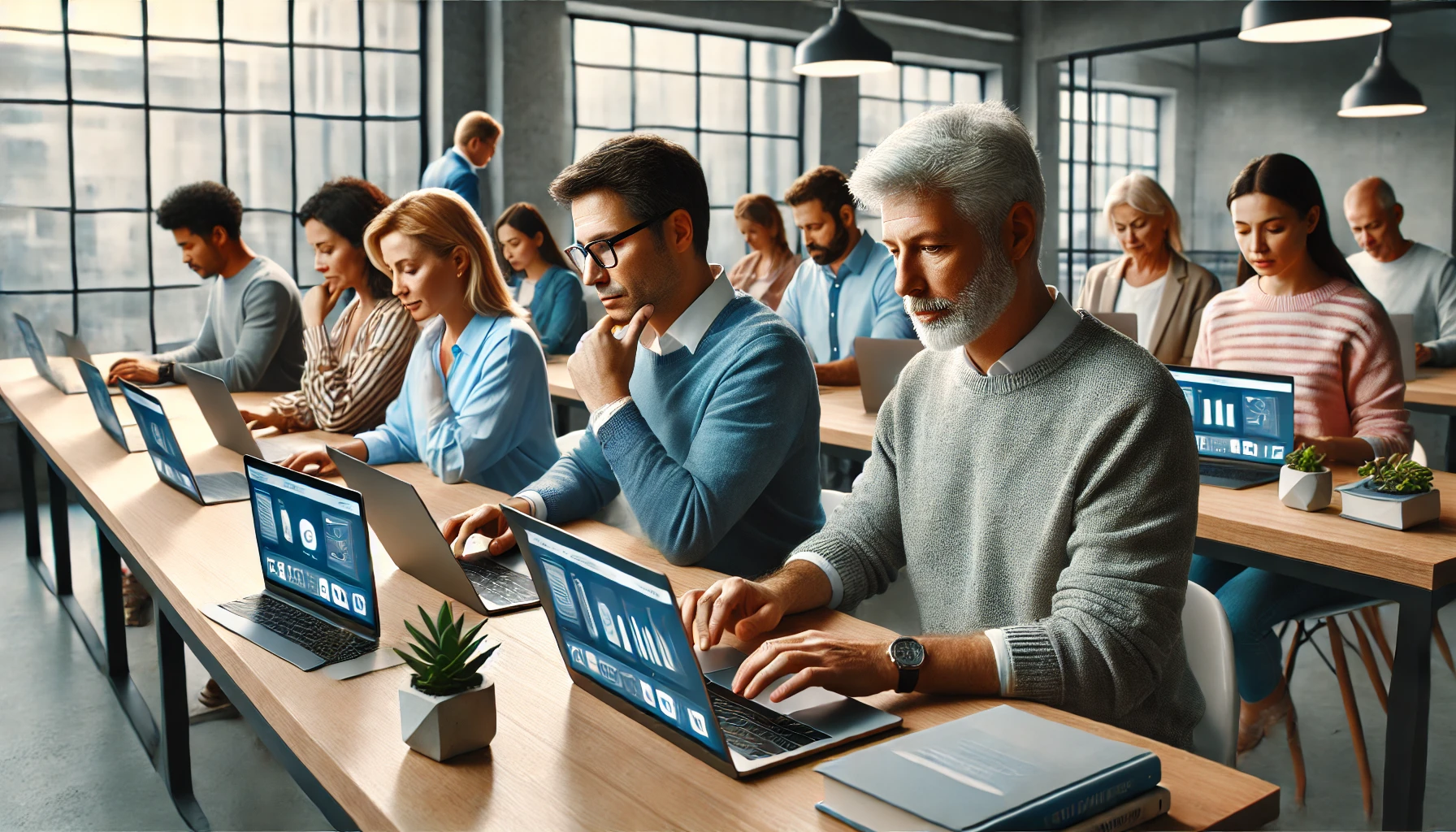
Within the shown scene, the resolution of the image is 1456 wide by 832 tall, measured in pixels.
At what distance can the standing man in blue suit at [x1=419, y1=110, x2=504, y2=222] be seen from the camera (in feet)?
18.6

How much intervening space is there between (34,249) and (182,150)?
2.79 feet

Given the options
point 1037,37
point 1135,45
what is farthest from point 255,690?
point 1037,37

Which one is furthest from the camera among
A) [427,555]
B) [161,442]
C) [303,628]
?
[161,442]

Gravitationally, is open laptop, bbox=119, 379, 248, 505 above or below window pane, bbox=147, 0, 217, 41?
below

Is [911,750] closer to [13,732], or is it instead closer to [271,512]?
[271,512]

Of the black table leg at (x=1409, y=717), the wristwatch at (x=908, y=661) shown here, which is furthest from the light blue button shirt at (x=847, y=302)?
the wristwatch at (x=908, y=661)

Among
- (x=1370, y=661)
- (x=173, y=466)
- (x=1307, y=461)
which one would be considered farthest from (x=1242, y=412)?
(x=173, y=466)

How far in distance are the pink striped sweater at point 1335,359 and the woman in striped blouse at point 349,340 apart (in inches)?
84.7

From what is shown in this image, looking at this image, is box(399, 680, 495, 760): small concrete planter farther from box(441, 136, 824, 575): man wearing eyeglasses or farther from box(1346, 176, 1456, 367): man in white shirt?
box(1346, 176, 1456, 367): man in white shirt

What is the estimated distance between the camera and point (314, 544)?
1543 millimetres

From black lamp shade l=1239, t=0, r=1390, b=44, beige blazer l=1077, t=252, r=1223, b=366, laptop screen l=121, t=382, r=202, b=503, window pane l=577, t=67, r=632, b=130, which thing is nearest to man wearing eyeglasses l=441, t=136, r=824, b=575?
laptop screen l=121, t=382, r=202, b=503

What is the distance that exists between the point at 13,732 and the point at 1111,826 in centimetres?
297

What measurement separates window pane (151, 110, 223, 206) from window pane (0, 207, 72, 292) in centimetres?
47

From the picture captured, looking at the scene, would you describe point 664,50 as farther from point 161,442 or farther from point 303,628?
point 303,628
